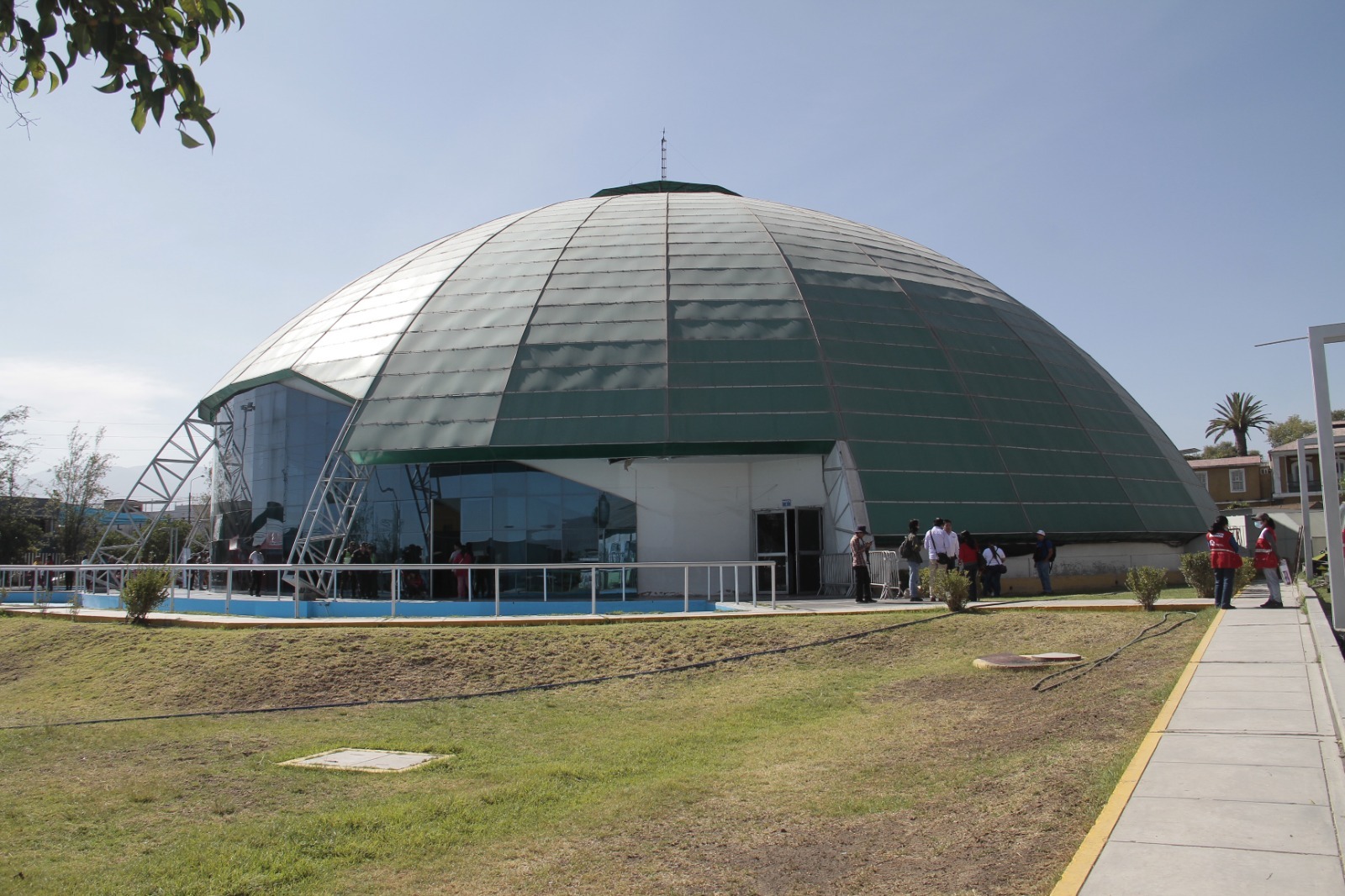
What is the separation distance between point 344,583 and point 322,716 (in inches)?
528

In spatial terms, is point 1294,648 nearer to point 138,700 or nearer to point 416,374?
point 138,700

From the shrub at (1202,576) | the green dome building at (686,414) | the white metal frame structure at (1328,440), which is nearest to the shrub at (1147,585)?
the shrub at (1202,576)

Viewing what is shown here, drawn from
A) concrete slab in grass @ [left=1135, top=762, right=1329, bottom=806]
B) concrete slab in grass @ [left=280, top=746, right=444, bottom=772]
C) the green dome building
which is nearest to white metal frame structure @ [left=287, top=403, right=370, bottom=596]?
the green dome building

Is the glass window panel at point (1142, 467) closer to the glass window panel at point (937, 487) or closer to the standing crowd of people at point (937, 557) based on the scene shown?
the glass window panel at point (937, 487)

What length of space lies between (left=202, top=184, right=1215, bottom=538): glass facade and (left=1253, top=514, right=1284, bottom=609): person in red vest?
760cm

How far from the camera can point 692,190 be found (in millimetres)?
40844

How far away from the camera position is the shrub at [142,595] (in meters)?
19.2

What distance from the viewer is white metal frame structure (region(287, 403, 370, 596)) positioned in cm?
2530

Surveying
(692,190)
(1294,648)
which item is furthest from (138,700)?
(692,190)

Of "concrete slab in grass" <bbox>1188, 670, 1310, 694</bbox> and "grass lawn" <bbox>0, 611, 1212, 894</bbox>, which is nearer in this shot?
"grass lawn" <bbox>0, 611, 1212, 894</bbox>

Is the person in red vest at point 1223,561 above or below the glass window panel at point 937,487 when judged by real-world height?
below

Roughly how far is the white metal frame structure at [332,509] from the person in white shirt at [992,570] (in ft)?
49.6

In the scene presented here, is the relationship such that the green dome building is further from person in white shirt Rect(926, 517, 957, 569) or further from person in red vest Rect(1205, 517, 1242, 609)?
person in red vest Rect(1205, 517, 1242, 609)

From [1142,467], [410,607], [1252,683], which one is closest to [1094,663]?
[1252,683]
